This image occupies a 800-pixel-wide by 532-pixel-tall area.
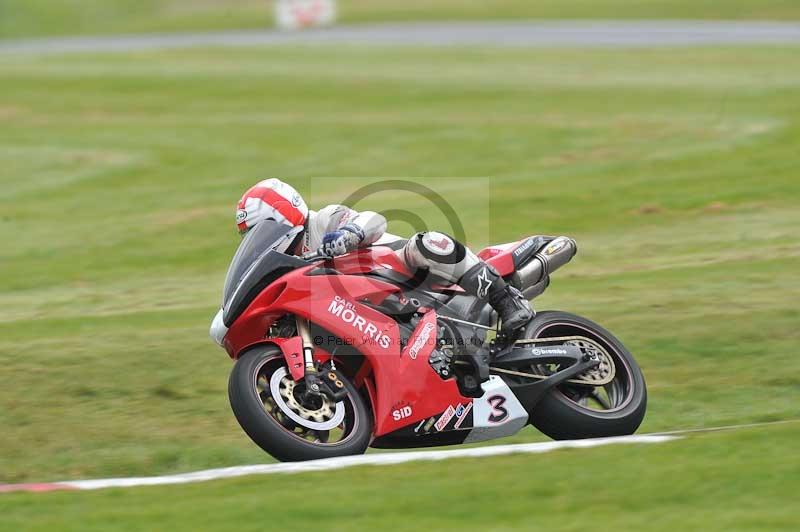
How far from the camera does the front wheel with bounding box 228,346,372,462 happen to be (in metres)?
7.05

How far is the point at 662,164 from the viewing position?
19.4 m

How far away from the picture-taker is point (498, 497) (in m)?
6.15

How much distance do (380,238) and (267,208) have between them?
2.56ft

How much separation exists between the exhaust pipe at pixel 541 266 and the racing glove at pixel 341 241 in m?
1.30

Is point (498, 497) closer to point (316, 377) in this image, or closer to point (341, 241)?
point (316, 377)

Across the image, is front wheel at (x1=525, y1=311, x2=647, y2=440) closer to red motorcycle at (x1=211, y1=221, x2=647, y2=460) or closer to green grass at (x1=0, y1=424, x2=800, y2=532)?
red motorcycle at (x1=211, y1=221, x2=647, y2=460)

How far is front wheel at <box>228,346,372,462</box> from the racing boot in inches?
41.2

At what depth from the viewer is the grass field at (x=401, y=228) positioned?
6.61m

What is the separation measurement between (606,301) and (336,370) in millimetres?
4921

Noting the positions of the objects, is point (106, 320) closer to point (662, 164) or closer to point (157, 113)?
point (662, 164)

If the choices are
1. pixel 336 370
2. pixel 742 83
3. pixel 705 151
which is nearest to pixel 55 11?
pixel 742 83

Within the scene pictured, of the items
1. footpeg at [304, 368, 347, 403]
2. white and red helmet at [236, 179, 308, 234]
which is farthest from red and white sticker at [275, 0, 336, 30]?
footpeg at [304, 368, 347, 403]

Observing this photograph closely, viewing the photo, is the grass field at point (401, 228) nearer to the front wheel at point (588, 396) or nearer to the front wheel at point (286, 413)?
the front wheel at point (286, 413)

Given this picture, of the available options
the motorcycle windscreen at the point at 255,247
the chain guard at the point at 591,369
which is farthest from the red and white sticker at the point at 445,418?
→ the motorcycle windscreen at the point at 255,247
